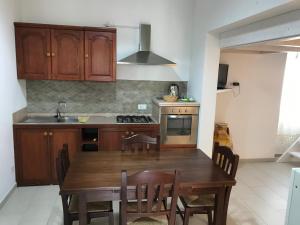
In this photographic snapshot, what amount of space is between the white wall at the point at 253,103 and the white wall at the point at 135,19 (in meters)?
0.84

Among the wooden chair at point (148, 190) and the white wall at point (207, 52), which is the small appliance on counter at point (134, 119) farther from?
the wooden chair at point (148, 190)

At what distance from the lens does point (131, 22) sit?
12.6ft

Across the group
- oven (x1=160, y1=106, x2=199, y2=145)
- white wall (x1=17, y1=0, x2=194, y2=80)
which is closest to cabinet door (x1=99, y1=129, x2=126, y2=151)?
oven (x1=160, y1=106, x2=199, y2=145)

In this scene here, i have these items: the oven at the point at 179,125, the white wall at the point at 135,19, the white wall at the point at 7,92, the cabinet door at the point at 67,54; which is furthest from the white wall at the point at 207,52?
the white wall at the point at 7,92

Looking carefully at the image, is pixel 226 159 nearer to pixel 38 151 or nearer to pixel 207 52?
pixel 207 52

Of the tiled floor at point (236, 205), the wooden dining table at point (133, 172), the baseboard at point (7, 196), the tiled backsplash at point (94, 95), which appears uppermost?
the tiled backsplash at point (94, 95)

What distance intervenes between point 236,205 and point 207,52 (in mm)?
2088

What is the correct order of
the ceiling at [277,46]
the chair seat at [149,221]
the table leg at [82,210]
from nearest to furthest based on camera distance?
the table leg at [82,210]
the chair seat at [149,221]
the ceiling at [277,46]

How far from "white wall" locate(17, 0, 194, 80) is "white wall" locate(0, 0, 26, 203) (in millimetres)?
495

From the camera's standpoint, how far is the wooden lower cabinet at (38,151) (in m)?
3.28

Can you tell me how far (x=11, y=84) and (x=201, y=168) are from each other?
2614 millimetres

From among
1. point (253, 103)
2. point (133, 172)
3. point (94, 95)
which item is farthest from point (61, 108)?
point (253, 103)

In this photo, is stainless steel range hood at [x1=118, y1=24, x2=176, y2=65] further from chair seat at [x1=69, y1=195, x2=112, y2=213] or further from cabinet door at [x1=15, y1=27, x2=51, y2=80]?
chair seat at [x1=69, y1=195, x2=112, y2=213]

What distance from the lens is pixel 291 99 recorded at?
15.3ft
